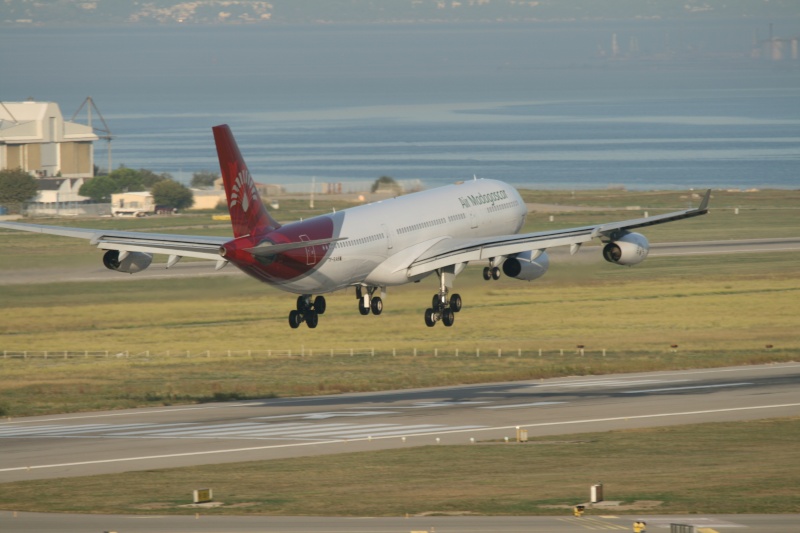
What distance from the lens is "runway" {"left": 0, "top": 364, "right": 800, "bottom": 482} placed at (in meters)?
76.2

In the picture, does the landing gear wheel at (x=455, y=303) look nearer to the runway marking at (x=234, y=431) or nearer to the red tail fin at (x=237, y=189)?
the runway marking at (x=234, y=431)

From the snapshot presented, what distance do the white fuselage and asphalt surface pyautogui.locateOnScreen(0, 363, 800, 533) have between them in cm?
1018

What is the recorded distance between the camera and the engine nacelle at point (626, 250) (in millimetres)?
74438

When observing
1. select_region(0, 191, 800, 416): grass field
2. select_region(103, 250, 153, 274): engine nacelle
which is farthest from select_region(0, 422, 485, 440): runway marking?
select_region(103, 250, 153, 274): engine nacelle

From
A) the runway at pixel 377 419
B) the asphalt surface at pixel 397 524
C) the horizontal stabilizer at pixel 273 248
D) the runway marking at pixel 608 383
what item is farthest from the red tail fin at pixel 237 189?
the runway marking at pixel 608 383

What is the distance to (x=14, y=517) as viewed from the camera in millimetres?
58344

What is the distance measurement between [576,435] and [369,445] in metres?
12.4

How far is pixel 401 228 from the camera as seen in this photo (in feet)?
256

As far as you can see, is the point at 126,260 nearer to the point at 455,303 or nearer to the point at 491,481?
the point at 455,303

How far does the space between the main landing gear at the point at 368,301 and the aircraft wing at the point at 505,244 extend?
8.06ft

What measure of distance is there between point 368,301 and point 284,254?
1203 cm

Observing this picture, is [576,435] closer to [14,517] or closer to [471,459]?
[471,459]

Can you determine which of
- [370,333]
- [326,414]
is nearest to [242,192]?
[326,414]

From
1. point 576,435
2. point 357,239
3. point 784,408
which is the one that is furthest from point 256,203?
point 784,408
